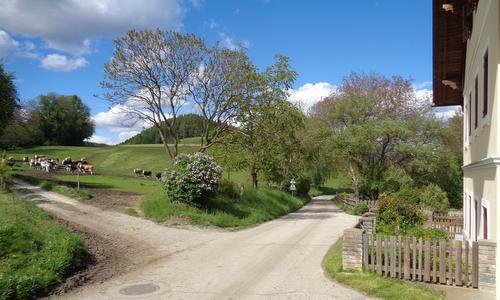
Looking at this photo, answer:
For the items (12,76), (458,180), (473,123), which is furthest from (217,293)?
(458,180)

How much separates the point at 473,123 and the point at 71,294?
11761mm

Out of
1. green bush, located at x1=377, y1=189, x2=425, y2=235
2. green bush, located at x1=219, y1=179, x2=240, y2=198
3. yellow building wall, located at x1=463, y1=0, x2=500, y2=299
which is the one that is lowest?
green bush, located at x1=377, y1=189, x2=425, y2=235

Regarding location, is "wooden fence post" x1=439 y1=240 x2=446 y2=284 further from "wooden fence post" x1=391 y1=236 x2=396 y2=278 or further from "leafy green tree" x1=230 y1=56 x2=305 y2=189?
"leafy green tree" x1=230 y1=56 x2=305 y2=189

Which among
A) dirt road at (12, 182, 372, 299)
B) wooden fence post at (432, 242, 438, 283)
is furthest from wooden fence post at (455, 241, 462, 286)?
dirt road at (12, 182, 372, 299)

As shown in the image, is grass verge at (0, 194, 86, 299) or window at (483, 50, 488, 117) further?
window at (483, 50, 488, 117)

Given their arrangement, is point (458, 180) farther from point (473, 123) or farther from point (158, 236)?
point (158, 236)

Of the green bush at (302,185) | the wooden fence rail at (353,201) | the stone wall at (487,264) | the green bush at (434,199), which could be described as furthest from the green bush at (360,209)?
the stone wall at (487,264)

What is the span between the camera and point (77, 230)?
46.3ft

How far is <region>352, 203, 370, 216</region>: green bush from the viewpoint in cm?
3227

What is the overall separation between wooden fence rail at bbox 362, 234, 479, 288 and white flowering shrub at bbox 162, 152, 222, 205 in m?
10.4

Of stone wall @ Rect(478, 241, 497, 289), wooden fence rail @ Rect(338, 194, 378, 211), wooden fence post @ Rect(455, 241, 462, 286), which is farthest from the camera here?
wooden fence rail @ Rect(338, 194, 378, 211)

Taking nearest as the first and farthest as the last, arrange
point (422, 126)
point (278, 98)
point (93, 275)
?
point (93, 275)
point (278, 98)
point (422, 126)

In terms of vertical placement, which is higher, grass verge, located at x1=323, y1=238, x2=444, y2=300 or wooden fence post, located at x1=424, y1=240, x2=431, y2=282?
wooden fence post, located at x1=424, y1=240, x2=431, y2=282

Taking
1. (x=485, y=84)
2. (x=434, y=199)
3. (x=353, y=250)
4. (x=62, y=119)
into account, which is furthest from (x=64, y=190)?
(x=62, y=119)
